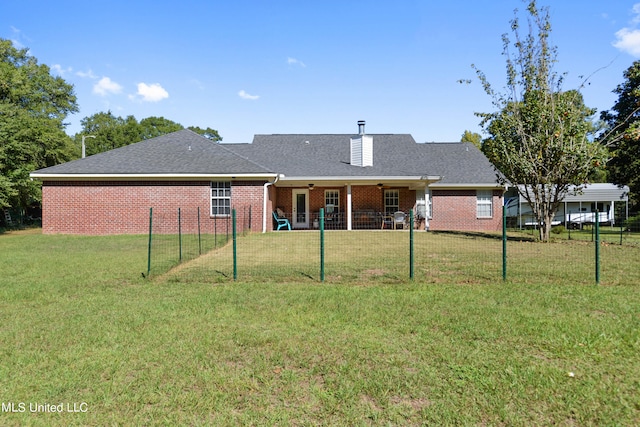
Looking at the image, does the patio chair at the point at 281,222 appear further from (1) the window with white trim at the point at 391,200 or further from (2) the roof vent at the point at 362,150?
(1) the window with white trim at the point at 391,200

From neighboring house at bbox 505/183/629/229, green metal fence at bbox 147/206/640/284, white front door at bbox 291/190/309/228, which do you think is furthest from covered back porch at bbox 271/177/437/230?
neighboring house at bbox 505/183/629/229

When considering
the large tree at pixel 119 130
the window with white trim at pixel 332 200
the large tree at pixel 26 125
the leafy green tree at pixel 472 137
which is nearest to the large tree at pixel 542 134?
the window with white trim at pixel 332 200

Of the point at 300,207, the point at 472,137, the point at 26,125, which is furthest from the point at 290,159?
the point at 472,137

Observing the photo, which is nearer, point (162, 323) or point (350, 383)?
point (350, 383)

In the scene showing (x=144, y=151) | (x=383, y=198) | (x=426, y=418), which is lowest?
(x=426, y=418)

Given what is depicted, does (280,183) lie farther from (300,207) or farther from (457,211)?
(457,211)

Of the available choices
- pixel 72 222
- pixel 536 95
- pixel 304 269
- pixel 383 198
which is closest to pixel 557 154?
pixel 536 95

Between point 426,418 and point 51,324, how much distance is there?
463cm

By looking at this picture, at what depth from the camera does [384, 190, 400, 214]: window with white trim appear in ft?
76.0

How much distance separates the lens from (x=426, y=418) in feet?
9.91

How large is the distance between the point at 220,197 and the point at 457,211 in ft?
41.4

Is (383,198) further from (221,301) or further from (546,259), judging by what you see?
(221,301)

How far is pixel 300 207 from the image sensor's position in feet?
76.3

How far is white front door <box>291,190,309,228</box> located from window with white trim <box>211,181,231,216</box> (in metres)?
4.85
